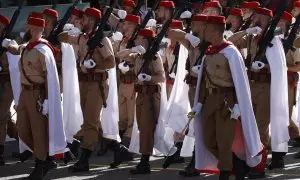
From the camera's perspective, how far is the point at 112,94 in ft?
38.4

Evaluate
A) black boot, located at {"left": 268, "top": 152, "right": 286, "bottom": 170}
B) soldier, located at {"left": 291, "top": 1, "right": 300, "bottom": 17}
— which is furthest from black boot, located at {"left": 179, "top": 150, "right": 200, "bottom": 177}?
soldier, located at {"left": 291, "top": 1, "right": 300, "bottom": 17}

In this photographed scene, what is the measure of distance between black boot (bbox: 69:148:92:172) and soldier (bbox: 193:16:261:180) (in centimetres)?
208

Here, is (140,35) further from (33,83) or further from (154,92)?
(33,83)

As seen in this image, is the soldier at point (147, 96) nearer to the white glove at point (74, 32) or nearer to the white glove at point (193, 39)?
the white glove at point (193, 39)

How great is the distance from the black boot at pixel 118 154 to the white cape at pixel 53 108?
126cm

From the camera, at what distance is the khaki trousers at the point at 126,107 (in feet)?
40.9

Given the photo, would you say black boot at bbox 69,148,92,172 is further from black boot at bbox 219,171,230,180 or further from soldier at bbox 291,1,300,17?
soldier at bbox 291,1,300,17

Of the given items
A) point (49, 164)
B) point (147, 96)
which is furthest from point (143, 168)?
point (49, 164)

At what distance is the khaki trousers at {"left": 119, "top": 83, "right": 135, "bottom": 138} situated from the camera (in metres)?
12.5

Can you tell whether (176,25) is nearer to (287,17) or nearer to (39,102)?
(287,17)

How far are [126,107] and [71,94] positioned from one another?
1584 mm

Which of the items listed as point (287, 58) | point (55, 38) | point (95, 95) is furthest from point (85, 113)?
point (287, 58)

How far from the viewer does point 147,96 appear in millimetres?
10844

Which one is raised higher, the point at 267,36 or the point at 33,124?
the point at 267,36
